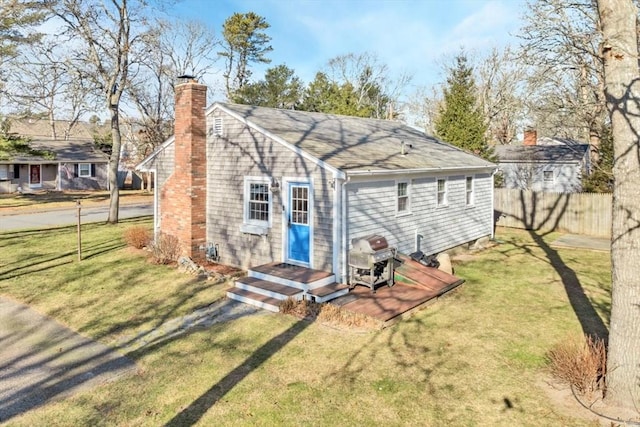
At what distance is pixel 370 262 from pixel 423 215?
4232 mm

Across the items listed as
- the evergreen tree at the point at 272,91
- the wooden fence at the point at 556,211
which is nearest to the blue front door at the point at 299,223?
the wooden fence at the point at 556,211

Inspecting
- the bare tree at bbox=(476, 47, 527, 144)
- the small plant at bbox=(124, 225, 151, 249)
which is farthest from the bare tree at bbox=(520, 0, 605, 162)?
the small plant at bbox=(124, 225, 151, 249)

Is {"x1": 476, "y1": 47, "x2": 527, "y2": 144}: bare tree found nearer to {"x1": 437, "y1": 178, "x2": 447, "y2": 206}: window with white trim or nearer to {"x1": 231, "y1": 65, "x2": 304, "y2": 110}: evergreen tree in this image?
{"x1": 231, "y1": 65, "x2": 304, "y2": 110}: evergreen tree

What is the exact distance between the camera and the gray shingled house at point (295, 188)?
10.5m

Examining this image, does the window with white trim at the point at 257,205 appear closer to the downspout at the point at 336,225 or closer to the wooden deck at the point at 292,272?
the wooden deck at the point at 292,272

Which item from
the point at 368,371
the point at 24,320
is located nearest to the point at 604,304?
the point at 368,371

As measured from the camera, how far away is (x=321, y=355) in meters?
7.23

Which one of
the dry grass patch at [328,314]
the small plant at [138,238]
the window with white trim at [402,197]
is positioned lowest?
the dry grass patch at [328,314]

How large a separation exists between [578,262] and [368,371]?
10603 mm

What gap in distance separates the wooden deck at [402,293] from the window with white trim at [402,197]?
158 centimetres

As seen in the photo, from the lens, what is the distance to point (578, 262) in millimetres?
14078

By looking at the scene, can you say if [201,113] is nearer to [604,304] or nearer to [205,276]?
[205,276]

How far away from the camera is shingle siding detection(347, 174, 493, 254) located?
1080 centimetres

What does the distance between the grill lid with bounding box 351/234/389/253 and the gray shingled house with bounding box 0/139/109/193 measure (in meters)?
30.0
